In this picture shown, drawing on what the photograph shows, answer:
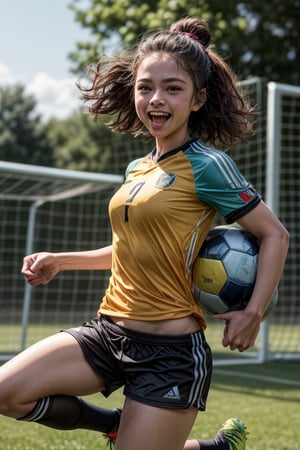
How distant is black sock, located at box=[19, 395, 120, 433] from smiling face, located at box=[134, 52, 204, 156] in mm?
1255

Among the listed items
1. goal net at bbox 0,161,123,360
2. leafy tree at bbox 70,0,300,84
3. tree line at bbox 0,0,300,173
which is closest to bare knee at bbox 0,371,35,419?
goal net at bbox 0,161,123,360

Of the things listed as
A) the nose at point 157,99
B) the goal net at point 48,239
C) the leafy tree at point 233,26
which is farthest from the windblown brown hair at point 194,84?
the leafy tree at point 233,26

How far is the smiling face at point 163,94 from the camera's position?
3479 millimetres

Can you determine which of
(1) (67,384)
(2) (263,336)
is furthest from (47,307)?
(1) (67,384)

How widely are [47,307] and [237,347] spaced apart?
20.2 metres

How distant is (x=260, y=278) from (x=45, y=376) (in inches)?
39.3

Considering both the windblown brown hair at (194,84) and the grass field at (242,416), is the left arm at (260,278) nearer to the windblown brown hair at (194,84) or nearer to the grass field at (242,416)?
the windblown brown hair at (194,84)

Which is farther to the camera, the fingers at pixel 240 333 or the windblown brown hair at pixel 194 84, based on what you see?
the windblown brown hair at pixel 194 84

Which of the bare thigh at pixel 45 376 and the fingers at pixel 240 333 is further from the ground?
the fingers at pixel 240 333

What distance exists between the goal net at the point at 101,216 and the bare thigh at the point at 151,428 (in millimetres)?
4821

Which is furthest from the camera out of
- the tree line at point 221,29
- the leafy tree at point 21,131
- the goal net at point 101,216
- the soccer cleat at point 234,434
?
the leafy tree at point 21,131

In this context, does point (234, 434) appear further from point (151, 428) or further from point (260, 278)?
point (260, 278)

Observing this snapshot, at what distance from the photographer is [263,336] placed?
10266mm

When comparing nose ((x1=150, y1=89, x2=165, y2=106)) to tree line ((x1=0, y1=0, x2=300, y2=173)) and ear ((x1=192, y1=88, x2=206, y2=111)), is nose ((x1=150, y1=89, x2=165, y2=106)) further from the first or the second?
tree line ((x1=0, y1=0, x2=300, y2=173))
